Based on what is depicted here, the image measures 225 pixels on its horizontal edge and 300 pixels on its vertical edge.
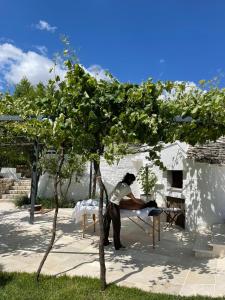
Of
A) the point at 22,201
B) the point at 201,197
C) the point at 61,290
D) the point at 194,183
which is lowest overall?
the point at 61,290

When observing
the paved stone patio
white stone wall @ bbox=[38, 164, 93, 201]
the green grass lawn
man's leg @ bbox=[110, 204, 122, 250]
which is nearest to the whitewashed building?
the paved stone patio

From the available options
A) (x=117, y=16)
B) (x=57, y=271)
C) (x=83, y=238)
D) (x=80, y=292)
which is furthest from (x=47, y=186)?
(x=80, y=292)

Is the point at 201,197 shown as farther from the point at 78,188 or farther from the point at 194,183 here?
the point at 78,188

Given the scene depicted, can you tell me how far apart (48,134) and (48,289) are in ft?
8.40

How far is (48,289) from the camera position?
18.4ft

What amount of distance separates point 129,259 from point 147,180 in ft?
16.9

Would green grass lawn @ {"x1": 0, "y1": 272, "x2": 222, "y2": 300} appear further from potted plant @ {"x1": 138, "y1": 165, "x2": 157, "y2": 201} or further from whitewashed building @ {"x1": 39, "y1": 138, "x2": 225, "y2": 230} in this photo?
potted plant @ {"x1": 138, "y1": 165, "x2": 157, "y2": 201}

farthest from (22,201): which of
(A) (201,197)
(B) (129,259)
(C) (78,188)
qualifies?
(B) (129,259)

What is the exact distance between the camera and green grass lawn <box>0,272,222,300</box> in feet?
17.3

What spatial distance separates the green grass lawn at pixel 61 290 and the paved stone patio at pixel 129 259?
365 millimetres

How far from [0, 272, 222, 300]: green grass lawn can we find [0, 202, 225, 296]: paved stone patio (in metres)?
0.37

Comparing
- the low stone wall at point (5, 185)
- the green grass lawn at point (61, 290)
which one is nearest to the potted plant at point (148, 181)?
the green grass lawn at point (61, 290)

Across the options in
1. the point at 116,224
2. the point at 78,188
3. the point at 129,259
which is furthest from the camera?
the point at 78,188

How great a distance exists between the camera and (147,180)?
40.4 feet
